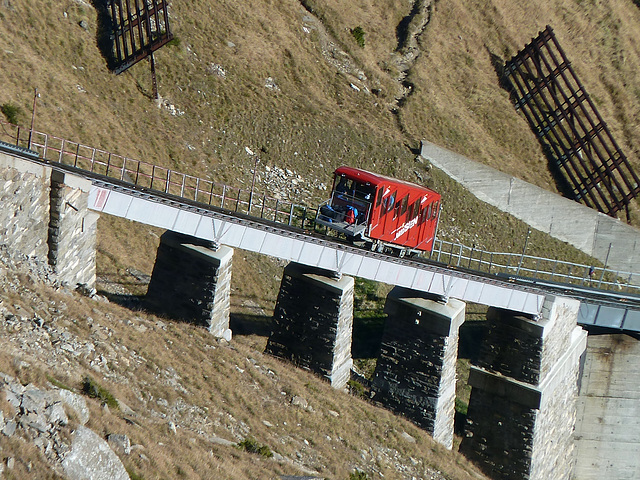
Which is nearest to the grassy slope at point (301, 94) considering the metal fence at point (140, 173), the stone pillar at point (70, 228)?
the metal fence at point (140, 173)

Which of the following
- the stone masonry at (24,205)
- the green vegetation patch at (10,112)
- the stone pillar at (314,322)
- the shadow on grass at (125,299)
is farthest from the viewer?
the green vegetation patch at (10,112)

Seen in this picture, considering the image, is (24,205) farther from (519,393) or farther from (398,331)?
(519,393)

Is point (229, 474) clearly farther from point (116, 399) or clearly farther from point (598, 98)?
point (598, 98)

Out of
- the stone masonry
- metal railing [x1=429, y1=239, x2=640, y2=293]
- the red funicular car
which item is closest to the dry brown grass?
the stone masonry

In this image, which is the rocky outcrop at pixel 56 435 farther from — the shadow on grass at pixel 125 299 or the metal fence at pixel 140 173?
the metal fence at pixel 140 173

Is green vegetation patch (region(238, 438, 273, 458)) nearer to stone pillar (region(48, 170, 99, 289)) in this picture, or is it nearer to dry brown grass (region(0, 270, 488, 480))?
dry brown grass (region(0, 270, 488, 480))

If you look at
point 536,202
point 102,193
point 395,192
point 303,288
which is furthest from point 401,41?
point 102,193
